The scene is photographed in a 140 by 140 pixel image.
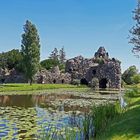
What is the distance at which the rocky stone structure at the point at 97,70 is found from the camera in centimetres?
9406

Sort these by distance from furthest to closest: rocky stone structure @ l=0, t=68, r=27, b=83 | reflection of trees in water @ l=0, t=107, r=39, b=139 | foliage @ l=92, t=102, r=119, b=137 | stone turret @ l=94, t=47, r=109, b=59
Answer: stone turret @ l=94, t=47, r=109, b=59, rocky stone structure @ l=0, t=68, r=27, b=83, reflection of trees in water @ l=0, t=107, r=39, b=139, foliage @ l=92, t=102, r=119, b=137

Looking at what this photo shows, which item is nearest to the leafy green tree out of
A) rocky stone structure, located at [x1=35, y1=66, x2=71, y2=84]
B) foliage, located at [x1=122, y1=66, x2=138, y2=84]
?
rocky stone structure, located at [x1=35, y1=66, x2=71, y2=84]

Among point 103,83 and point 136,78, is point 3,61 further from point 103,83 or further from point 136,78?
point 136,78

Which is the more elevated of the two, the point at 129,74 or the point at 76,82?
the point at 129,74

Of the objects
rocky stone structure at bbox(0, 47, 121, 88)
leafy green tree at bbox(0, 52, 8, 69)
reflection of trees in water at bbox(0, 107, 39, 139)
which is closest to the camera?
reflection of trees in water at bbox(0, 107, 39, 139)

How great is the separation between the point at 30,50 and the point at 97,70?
93.7 feet

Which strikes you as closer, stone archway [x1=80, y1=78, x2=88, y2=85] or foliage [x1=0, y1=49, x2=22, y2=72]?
stone archway [x1=80, y1=78, x2=88, y2=85]

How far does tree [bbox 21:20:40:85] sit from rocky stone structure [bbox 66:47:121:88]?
25597mm

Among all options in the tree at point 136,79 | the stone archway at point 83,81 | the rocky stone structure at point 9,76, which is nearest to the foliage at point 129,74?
the tree at point 136,79

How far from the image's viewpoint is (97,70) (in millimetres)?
96250

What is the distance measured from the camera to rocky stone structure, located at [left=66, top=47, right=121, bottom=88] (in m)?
94.1

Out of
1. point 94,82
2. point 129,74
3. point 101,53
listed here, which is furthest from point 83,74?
point 129,74

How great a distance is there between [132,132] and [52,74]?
83.0m

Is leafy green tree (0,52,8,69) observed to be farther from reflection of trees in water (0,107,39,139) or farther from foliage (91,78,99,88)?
reflection of trees in water (0,107,39,139)
